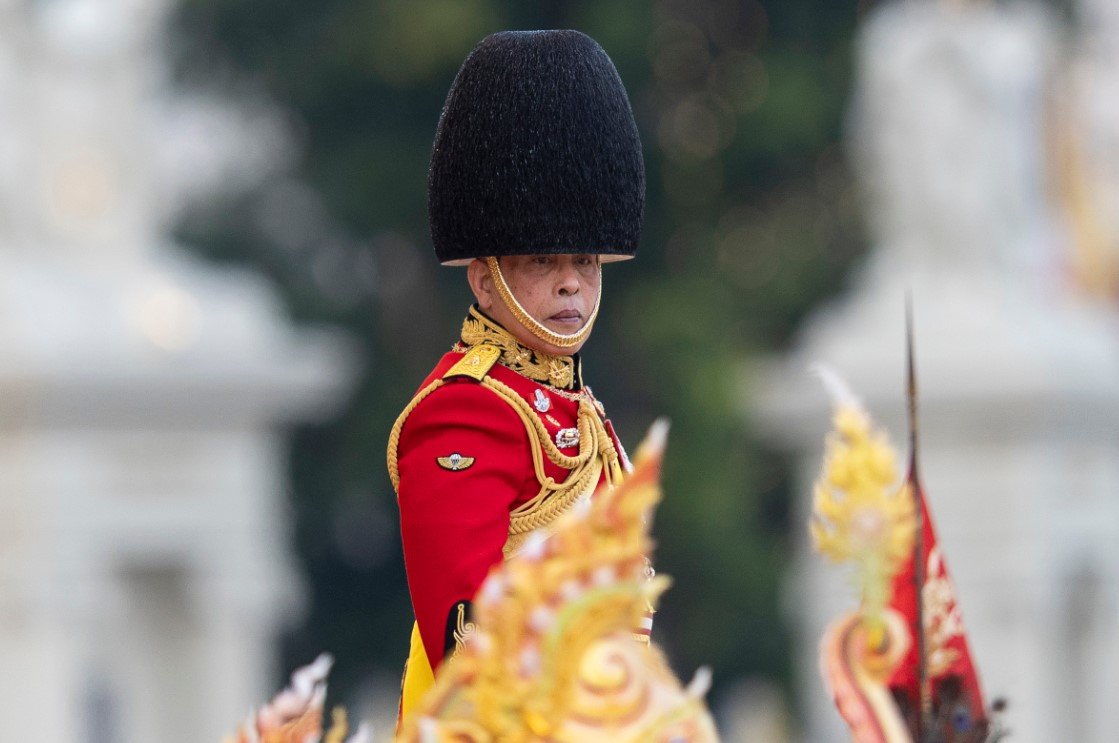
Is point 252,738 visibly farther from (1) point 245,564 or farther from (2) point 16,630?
(1) point 245,564

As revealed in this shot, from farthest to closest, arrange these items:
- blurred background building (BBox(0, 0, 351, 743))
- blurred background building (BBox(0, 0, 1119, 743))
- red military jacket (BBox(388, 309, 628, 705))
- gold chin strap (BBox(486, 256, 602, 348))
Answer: blurred background building (BBox(0, 0, 1119, 743))
blurred background building (BBox(0, 0, 351, 743))
gold chin strap (BBox(486, 256, 602, 348))
red military jacket (BBox(388, 309, 628, 705))

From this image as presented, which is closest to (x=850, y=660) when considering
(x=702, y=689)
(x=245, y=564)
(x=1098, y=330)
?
(x=702, y=689)

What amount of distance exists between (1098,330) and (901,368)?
3546mm

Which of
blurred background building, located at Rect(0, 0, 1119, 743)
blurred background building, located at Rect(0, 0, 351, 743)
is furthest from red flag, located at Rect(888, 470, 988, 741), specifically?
blurred background building, located at Rect(0, 0, 351, 743)

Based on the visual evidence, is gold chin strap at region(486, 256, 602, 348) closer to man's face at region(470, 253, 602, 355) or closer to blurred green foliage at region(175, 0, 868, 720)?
man's face at region(470, 253, 602, 355)

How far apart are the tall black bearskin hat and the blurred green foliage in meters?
16.3

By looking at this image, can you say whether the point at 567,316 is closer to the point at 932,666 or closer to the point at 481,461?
the point at 481,461

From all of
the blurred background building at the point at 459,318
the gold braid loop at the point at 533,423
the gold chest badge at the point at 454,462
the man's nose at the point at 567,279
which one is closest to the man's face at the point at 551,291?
the man's nose at the point at 567,279

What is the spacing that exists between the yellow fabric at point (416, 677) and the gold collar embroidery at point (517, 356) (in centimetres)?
43

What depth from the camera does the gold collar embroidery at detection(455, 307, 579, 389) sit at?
509 centimetres

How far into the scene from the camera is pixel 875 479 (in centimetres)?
475

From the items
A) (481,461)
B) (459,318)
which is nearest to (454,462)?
(481,461)

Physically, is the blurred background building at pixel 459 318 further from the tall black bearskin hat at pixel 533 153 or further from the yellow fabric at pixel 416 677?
the tall black bearskin hat at pixel 533 153

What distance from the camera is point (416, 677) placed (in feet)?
16.7
